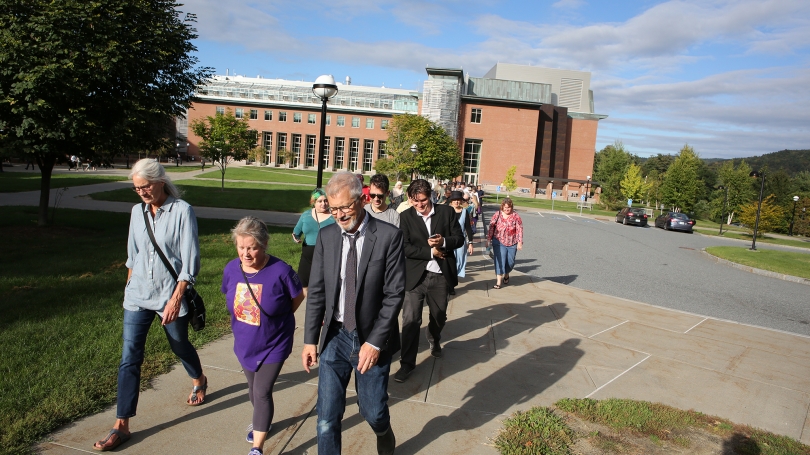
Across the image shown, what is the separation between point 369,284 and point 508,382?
8.83 feet

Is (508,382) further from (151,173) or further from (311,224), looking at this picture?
(151,173)

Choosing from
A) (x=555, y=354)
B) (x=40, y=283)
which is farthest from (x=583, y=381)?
(x=40, y=283)

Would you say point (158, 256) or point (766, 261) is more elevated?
point (158, 256)

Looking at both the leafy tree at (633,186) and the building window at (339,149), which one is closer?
the leafy tree at (633,186)

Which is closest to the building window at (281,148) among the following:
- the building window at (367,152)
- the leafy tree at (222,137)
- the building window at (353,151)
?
the building window at (353,151)

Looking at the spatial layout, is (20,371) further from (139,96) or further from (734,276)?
(734,276)

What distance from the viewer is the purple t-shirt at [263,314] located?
3.27 metres

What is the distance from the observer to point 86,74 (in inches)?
421

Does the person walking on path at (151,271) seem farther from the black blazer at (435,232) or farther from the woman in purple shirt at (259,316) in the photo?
the black blazer at (435,232)

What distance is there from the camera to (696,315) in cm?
884

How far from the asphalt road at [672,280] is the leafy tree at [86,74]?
9.96 m

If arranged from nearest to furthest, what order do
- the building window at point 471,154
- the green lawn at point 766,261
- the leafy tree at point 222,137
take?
the green lawn at point 766,261 → the leafy tree at point 222,137 → the building window at point 471,154

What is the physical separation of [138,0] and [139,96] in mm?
2058

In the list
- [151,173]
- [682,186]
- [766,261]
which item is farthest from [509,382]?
[682,186]
